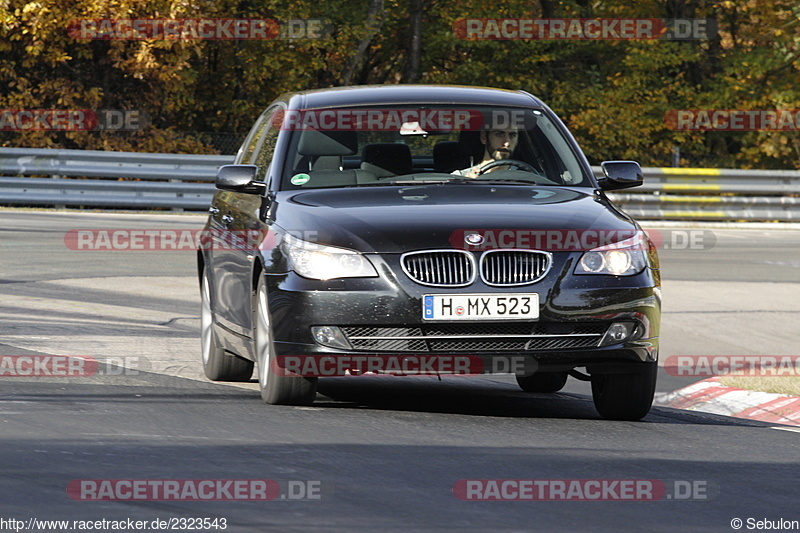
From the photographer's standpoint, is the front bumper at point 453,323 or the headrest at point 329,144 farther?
the headrest at point 329,144

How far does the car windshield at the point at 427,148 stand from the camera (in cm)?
882

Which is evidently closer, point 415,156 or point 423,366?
point 423,366

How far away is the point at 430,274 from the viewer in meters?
7.50

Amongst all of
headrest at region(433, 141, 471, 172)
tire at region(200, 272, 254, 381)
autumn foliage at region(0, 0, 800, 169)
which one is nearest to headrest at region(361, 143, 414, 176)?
headrest at region(433, 141, 471, 172)

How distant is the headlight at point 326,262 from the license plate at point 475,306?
1.05 ft

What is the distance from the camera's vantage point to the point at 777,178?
2720 cm

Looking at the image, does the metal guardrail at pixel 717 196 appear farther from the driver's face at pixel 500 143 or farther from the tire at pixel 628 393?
the tire at pixel 628 393

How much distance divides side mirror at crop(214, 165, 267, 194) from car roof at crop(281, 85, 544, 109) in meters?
0.70

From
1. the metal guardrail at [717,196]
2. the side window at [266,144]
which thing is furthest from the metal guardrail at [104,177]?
the side window at [266,144]

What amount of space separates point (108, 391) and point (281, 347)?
1.52 m

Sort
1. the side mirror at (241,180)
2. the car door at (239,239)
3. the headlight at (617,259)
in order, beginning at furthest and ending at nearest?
the side mirror at (241,180) → the car door at (239,239) → the headlight at (617,259)

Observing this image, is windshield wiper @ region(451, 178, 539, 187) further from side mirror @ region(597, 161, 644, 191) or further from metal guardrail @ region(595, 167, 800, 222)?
metal guardrail @ region(595, 167, 800, 222)

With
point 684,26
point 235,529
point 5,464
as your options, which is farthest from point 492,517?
point 684,26

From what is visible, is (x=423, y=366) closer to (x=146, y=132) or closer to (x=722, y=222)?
(x=722, y=222)
